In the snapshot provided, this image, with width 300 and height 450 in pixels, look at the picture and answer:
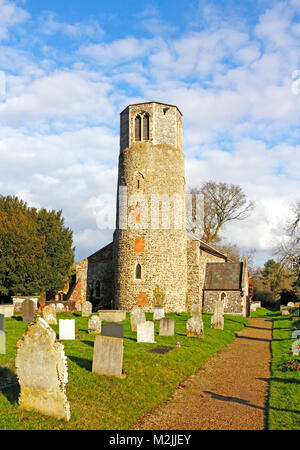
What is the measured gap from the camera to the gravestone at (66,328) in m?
13.0

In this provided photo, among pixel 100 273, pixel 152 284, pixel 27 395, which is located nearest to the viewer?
pixel 27 395

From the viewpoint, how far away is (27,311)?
18.7 m

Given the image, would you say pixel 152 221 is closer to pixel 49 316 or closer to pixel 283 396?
pixel 49 316

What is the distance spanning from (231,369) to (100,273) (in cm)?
1832

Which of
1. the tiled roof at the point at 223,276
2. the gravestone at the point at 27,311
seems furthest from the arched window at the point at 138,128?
the gravestone at the point at 27,311

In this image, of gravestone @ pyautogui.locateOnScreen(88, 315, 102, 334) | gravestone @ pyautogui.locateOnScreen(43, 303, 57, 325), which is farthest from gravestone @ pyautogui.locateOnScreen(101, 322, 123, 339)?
gravestone @ pyautogui.locateOnScreen(43, 303, 57, 325)

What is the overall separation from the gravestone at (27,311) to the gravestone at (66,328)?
632 cm

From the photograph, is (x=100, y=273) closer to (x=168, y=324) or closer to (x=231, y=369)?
(x=168, y=324)

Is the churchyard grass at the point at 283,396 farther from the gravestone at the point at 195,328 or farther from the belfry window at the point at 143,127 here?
the belfry window at the point at 143,127

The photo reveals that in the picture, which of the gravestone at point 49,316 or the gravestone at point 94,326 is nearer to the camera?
the gravestone at point 94,326

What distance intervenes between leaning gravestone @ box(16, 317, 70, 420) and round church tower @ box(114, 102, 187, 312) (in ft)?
62.0

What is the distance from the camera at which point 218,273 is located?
30109mm

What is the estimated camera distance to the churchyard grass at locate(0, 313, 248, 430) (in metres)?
6.28

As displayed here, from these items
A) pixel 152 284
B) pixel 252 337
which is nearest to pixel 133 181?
pixel 152 284
